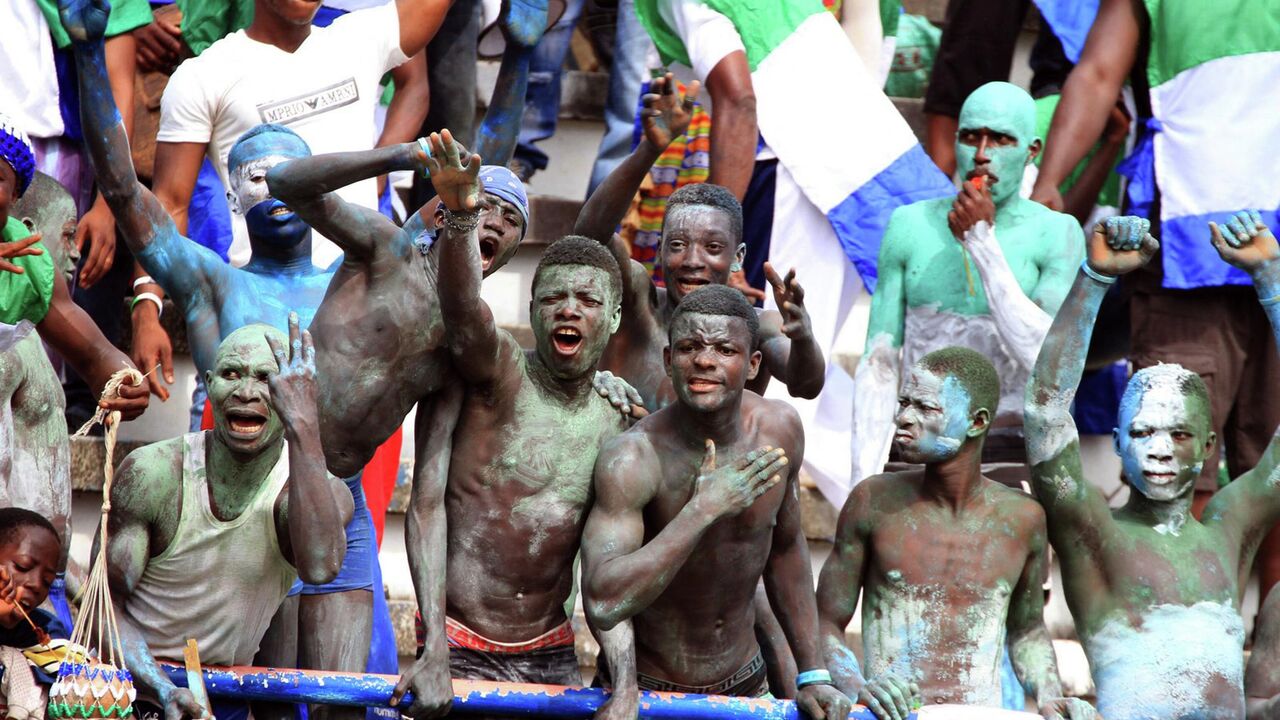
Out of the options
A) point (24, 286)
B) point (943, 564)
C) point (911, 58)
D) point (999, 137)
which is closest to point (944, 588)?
point (943, 564)

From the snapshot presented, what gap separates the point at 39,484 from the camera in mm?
5914

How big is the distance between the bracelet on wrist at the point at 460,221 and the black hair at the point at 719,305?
2.09 ft

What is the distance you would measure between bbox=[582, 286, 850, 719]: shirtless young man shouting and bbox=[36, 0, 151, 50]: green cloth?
101 inches

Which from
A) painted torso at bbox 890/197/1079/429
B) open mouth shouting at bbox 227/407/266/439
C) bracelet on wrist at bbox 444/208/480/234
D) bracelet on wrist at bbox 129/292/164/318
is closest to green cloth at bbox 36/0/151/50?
bracelet on wrist at bbox 129/292/164/318

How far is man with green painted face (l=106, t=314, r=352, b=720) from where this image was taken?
17.4ft

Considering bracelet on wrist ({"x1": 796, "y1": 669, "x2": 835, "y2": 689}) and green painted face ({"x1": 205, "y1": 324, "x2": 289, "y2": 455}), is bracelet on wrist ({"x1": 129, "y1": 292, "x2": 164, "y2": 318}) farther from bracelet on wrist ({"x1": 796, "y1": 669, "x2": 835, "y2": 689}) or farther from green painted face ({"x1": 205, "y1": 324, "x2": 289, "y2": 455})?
bracelet on wrist ({"x1": 796, "y1": 669, "x2": 835, "y2": 689})

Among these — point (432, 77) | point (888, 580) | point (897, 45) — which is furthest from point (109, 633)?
point (897, 45)

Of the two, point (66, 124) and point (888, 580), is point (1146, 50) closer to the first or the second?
point (888, 580)

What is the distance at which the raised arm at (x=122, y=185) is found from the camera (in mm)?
5852

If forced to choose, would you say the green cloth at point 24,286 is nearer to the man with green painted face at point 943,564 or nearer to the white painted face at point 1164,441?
the man with green painted face at point 943,564

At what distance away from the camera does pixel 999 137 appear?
22.4 ft

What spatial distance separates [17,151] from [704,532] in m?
2.17

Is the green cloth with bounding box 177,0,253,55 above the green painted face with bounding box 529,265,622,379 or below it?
above

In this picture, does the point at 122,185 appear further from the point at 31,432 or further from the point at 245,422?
the point at 245,422
